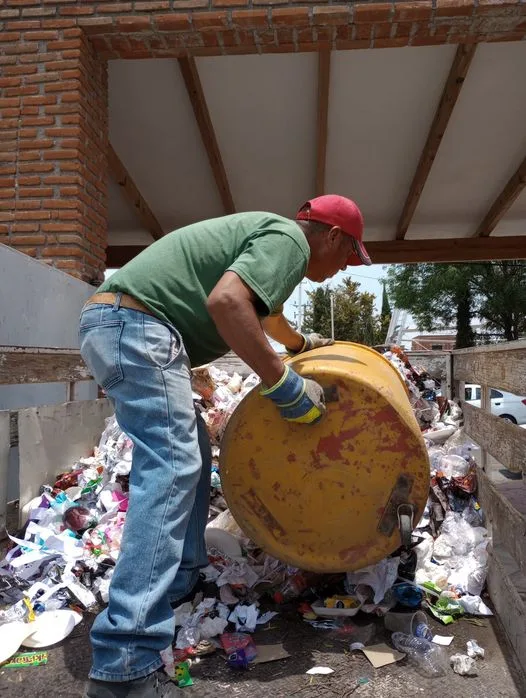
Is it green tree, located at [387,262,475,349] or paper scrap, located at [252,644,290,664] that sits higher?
green tree, located at [387,262,475,349]

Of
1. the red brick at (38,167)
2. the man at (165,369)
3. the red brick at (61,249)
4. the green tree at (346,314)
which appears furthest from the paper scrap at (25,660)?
the green tree at (346,314)

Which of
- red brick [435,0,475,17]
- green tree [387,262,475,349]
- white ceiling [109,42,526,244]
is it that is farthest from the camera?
green tree [387,262,475,349]

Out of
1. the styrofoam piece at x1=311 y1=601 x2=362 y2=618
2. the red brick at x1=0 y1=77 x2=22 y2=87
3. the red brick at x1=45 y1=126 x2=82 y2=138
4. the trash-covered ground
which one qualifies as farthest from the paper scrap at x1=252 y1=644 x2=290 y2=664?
the red brick at x1=0 y1=77 x2=22 y2=87

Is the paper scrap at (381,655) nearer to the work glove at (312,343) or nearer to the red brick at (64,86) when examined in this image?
the work glove at (312,343)

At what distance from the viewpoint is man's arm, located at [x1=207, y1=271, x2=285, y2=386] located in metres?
1.84

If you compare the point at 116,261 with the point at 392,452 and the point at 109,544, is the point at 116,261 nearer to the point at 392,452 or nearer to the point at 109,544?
the point at 109,544

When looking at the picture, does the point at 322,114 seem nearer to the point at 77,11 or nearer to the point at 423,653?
the point at 77,11

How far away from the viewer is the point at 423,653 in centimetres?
213

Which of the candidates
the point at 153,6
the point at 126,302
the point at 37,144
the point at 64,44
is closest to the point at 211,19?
the point at 153,6

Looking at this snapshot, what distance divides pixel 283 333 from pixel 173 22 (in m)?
2.79

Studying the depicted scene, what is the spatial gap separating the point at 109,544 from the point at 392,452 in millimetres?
1530

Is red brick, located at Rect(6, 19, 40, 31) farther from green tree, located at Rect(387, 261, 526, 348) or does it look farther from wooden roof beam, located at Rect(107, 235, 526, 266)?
green tree, located at Rect(387, 261, 526, 348)

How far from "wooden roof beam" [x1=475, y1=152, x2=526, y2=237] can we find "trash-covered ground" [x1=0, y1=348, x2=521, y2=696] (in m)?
4.50

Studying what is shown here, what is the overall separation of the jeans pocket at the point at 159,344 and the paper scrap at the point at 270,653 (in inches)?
45.3
